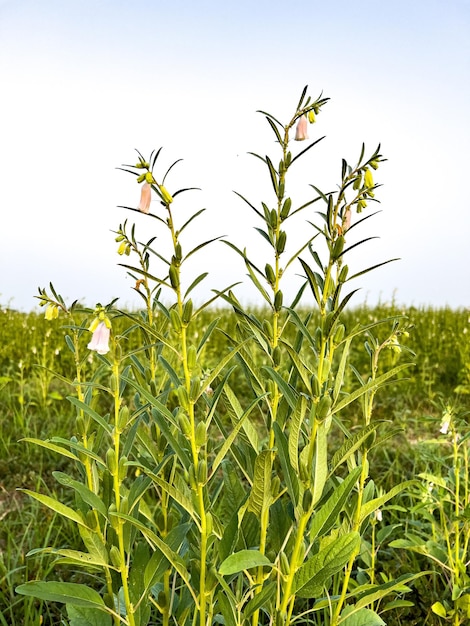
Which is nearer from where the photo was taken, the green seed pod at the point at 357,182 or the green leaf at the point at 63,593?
the green leaf at the point at 63,593

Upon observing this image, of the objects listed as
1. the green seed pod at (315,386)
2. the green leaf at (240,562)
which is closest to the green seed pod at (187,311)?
the green seed pod at (315,386)

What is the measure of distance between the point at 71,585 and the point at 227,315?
8.15 metres

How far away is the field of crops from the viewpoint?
261 cm

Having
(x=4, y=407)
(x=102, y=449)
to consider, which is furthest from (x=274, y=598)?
(x=4, y=407)

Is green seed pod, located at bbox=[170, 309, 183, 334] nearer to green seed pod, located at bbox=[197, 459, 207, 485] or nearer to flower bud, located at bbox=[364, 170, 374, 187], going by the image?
green seed pod, located at bbox=[197, 459, 207, 485]

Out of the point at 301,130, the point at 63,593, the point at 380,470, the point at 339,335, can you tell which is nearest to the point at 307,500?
the point at 339,335

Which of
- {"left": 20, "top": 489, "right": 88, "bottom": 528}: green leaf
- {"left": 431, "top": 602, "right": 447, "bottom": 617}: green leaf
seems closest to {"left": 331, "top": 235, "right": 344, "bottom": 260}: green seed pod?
{"left": 20, "top": 489, "right": 88, "bottom": 528}: green leaf

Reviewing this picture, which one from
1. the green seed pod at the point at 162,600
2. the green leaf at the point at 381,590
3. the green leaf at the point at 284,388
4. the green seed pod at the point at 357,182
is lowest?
the green seed pod at the point at 162,600

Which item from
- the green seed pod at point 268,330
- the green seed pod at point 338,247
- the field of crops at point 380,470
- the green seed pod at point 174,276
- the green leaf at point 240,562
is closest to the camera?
the green leaf at point 240,562

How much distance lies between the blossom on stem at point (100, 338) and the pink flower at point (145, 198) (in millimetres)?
294

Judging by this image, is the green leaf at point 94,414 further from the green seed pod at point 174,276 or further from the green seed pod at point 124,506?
the green seed pod at point 174,276

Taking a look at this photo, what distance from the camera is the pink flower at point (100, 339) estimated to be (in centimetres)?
144

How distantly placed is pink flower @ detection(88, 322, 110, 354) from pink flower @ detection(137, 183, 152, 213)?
0.30 m

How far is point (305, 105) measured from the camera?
178 centimetres
